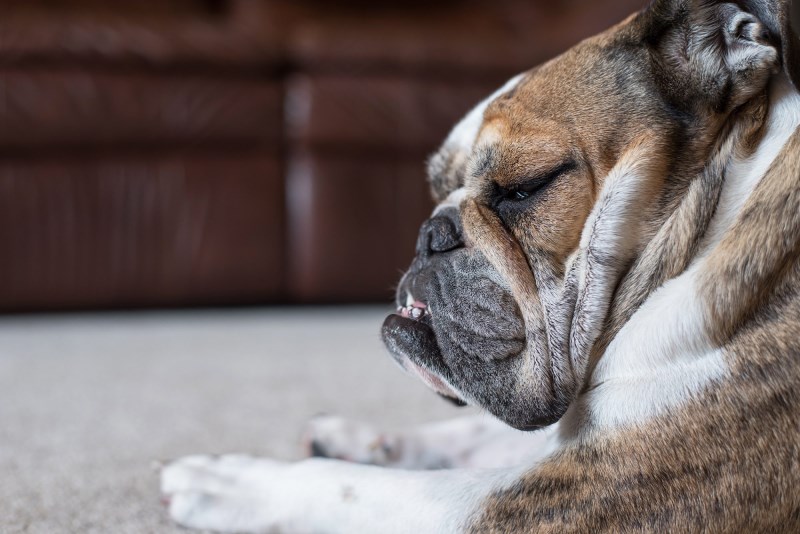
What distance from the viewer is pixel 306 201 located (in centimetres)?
274

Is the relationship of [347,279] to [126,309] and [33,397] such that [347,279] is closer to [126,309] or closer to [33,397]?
[126,309]

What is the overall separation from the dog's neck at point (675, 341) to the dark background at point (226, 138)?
1617mm

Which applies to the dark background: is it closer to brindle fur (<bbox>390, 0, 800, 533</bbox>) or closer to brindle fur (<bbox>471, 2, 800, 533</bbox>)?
brindle fur (<bbox>390, 0, 800, 533</bbox>)

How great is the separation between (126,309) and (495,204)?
1.84 metres

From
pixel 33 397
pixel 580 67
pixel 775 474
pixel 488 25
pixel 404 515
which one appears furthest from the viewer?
pixel 488 25

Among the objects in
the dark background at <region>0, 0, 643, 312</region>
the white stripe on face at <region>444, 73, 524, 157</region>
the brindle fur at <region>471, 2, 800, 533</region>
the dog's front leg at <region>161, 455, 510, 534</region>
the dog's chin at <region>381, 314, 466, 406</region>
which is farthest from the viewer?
the dark background at <region>0, 0, 643, 312</region>

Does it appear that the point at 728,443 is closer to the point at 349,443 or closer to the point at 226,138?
the point at 349,443

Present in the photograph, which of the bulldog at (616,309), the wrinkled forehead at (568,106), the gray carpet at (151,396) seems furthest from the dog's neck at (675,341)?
the gray carpet at (151,396)

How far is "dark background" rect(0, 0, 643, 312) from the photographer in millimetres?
2549

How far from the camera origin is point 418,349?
1110mm

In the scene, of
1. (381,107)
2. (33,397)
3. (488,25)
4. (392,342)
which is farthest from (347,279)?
(392,342)

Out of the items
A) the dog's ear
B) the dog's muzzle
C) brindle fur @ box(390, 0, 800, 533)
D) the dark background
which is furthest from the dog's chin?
the dark background

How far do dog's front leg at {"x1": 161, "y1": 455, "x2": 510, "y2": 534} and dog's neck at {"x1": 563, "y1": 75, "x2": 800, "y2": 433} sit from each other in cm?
14

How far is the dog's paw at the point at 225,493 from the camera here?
1.02m
